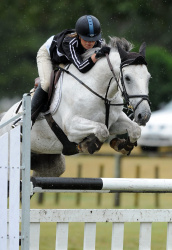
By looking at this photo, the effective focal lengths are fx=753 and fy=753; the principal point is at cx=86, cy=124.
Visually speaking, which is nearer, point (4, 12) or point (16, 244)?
point (16, 244)

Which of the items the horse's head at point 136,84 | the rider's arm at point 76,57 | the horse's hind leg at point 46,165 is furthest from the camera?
the horse's hind leg at point 46,165

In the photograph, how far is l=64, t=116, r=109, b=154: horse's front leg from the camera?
562 cm

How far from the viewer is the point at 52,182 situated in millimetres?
4570

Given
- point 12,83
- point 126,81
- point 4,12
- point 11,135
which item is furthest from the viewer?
point 4,12

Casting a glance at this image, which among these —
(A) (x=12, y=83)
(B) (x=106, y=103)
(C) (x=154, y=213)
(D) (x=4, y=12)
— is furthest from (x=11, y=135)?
(D) (x=4, y=12)

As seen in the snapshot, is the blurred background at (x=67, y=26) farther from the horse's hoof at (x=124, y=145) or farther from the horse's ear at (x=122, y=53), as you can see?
the horse's ear at (x=122, y=53)

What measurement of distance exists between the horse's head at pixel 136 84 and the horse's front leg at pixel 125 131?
16.4 inches

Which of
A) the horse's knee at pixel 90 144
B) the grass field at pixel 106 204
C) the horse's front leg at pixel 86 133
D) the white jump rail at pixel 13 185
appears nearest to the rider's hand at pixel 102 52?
the horse's front leg at pixel 86 133

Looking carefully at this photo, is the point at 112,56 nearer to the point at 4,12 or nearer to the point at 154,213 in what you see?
the point at 154,213

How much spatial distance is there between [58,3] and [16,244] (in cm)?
Result: 1929

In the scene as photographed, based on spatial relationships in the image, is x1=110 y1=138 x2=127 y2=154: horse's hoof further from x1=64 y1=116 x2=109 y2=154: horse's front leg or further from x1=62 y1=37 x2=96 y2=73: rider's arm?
x1=62 y1=37 x2=96 y2=73: rider's arm

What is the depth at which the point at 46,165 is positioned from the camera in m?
6.61

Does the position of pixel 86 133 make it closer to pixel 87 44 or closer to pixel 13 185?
pixel 87 44

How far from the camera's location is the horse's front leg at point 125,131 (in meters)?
5.86
